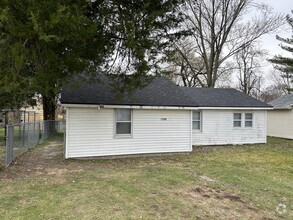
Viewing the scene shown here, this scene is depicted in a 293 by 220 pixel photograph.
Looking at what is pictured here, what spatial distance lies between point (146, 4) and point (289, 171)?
7175mm

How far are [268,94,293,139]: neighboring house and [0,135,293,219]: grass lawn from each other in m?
11.1

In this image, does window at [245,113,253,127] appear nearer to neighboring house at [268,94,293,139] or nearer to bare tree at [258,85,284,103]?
neighboring house at [268,94,293,139]

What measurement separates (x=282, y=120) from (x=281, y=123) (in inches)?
11.1

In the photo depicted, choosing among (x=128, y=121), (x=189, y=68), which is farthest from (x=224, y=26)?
A: (x=128, y=121)

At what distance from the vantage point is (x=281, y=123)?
21.3 m

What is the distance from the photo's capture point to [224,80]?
38125mm

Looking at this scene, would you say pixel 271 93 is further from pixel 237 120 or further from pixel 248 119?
pixel 237 120

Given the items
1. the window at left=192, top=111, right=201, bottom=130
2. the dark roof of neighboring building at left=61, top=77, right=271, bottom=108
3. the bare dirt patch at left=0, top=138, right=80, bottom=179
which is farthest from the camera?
the window at left=192, top=111, right=201, bottom=130

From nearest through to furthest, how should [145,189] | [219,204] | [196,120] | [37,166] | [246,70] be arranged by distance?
1. [219,204]
2. [145,189]
3. [37,166]
4. [196,120]
5. [246,70]

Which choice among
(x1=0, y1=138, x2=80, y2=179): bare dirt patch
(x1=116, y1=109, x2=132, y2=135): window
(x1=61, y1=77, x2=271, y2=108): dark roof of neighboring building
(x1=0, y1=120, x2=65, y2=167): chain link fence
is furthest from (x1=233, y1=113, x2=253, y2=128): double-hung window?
(x1=0, y1=120, x2=65, y2=167): chain link fence

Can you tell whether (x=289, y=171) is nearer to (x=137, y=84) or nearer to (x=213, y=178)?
(x=213, y=178)

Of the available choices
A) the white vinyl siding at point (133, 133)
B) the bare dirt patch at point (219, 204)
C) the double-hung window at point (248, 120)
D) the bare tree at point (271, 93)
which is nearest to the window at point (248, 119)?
the double-hung window at point (248, 120)

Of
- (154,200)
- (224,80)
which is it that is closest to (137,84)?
(154,200)

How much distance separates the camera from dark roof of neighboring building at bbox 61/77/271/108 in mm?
10984
